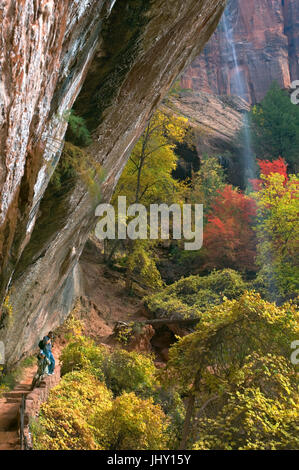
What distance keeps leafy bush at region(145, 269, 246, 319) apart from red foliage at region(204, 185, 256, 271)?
3272mm

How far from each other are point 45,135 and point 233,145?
32.1 m

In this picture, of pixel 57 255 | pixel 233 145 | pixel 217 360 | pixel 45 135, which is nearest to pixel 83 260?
pixel 57 255

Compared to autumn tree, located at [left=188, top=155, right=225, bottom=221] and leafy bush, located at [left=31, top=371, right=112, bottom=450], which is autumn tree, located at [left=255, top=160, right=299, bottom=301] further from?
leafy bush, located at [left=31, top=371, right=112, bottom=450]

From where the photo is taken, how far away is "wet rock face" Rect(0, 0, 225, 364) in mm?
3193

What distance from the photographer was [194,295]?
16.6m

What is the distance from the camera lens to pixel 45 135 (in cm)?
462

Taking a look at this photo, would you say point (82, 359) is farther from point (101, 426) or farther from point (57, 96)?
point (57, 96)

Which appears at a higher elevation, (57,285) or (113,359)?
(57,285)

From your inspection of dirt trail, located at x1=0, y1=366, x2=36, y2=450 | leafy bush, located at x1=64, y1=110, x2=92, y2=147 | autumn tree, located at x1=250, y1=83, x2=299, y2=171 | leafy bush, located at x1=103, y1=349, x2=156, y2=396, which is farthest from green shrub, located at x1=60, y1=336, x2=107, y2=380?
autumn tree, located at x1=250, y1=83, x2=299, y2=171

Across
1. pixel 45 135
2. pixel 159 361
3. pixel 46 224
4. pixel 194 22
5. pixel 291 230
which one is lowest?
pixel 159 361

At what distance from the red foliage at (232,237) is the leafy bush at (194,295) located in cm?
327

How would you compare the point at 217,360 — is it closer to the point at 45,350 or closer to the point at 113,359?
the point at 45,350

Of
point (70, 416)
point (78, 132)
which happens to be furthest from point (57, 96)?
point (70, 416)

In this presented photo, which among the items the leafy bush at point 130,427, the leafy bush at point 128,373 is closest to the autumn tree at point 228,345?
the leafy bush at point 130,427
